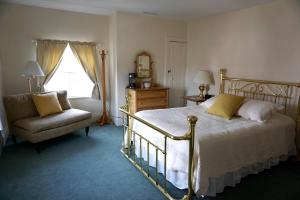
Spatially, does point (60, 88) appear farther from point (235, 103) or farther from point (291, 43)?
point (291, 43)

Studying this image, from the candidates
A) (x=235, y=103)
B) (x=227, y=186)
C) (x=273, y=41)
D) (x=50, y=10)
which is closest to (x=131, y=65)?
(x=50, y=10)

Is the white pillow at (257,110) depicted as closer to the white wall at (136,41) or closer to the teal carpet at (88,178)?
the teal carpet at (88,178)

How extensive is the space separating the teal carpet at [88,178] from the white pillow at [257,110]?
76 cm

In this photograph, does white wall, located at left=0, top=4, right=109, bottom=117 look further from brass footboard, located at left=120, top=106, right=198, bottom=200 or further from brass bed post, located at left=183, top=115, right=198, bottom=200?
brass bed post, located at left=183, top=115, right=198, bottom=200

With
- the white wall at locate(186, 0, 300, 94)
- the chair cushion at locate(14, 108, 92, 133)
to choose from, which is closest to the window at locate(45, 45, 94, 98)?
the chair cushion at locate(14, 108, 92, 133)

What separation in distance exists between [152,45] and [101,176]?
335cm

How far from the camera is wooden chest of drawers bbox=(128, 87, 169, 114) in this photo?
15.2 feet

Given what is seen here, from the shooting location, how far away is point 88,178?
8.95 feet

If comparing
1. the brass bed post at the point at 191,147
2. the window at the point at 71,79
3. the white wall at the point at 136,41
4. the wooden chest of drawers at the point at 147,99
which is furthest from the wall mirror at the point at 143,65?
the brass bed post at the point at 191,147

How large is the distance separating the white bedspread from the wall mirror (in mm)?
1878

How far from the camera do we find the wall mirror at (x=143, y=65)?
16.2ft

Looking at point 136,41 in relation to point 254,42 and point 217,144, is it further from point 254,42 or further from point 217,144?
point 217,144

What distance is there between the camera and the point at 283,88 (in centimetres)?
351

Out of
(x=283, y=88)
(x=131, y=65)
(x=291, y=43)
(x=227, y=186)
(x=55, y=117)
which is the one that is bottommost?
(x=227, y=186)
